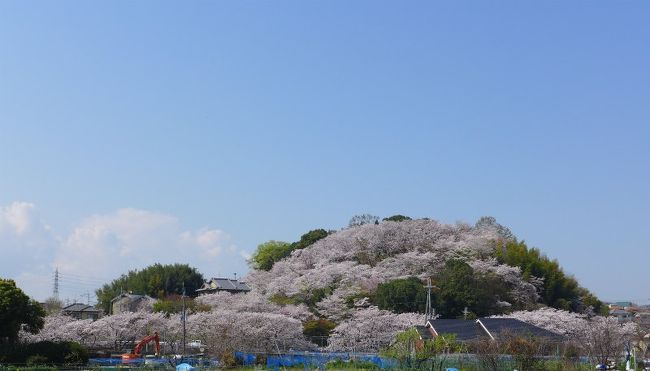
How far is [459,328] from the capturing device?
39.5 metres

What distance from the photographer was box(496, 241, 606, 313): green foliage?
55.0m

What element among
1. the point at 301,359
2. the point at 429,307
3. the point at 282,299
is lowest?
the point at 301,359

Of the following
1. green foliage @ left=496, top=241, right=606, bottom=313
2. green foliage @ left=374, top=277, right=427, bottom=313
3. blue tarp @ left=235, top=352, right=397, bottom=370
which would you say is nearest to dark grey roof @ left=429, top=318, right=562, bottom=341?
blue tarp @ left=235, top=352, right=397, bottom=370

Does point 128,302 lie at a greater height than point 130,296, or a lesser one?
lesser

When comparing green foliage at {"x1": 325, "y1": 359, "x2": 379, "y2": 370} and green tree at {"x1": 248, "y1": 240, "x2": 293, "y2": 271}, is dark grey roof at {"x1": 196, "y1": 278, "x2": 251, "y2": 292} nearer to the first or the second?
green tree at {"x1": 248, "y1": 240, "x2": 293, "y2": 271}

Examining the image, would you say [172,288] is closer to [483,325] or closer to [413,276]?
[413,276]

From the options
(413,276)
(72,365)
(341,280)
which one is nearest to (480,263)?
(413,276)

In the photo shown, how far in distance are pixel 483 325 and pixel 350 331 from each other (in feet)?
33.8

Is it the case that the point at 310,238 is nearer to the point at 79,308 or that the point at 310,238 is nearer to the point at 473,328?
the point at 79,308

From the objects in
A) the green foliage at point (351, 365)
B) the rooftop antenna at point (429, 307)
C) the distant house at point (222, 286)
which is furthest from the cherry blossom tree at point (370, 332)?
the distant house at point (222, 286)

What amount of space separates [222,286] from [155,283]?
6.67m

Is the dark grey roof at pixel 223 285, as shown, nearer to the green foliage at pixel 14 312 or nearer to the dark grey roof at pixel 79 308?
the dark grey roof at pixel 79 308

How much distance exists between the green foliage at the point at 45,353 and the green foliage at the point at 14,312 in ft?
2.47

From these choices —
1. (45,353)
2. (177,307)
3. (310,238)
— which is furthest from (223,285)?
(45,353)
